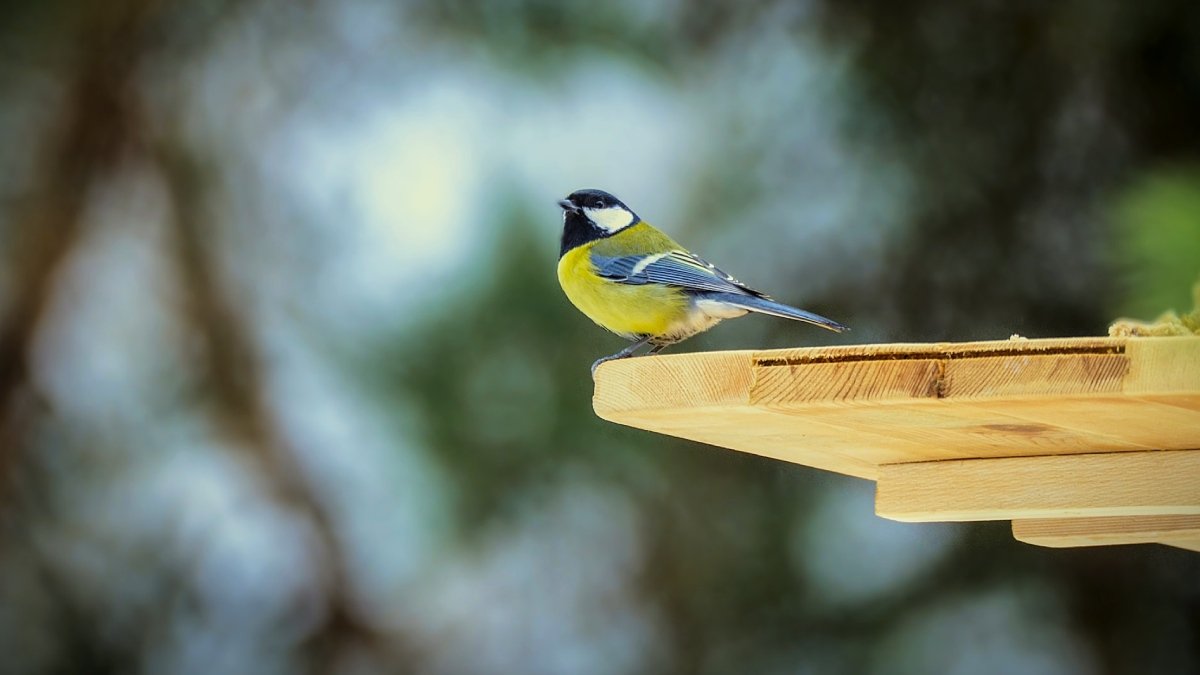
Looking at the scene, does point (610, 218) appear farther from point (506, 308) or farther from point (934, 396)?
point (934, 396)

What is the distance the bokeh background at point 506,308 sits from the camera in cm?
379

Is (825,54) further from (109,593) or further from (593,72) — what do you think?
(109,593)

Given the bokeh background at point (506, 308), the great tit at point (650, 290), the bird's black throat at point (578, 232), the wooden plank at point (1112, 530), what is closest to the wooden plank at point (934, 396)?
the wooden plank at point (1112, 530)

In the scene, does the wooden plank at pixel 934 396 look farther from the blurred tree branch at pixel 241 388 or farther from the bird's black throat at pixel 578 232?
the blurred tree branch at pixel 241 388

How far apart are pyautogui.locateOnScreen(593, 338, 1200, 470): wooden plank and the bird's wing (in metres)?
0.49

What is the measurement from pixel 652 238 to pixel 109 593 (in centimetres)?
199

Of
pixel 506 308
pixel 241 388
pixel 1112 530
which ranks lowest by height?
pixel 1112 530

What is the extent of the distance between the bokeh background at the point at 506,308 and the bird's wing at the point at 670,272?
3.86ft

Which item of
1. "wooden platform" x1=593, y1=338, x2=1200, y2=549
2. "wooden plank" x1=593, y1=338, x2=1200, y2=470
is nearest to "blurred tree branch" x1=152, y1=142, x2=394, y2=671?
"wooden platform" x1=593, y1=338, x2=1200, y2=549

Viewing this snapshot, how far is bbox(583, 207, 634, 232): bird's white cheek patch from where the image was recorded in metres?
2.92

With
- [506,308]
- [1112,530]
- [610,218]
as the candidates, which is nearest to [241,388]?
[506,308]

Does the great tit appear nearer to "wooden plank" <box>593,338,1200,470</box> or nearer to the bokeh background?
"wooden plank" <box>593,338,1200,470</box>

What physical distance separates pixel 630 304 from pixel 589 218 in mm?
437

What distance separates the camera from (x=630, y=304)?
2.53 m
